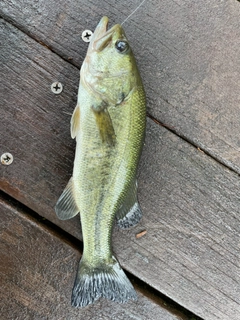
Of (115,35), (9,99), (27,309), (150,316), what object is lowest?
(27,309)

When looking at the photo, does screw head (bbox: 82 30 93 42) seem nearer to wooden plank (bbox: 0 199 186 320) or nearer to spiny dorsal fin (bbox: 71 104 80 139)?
spiny dorsal fin (bbox: 71 104 80 139)

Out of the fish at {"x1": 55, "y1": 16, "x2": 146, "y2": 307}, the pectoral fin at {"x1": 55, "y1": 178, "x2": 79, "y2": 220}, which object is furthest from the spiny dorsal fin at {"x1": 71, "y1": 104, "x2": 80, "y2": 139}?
the pectoral fin at {"x1": 55, "y1": 178, "x2": 79, "y2": 220}

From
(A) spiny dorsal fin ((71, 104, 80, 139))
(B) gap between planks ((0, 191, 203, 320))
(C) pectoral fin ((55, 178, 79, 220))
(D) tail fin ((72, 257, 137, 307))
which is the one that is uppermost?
(A) spiny dorsal fin ((71, 104, 80, 139))

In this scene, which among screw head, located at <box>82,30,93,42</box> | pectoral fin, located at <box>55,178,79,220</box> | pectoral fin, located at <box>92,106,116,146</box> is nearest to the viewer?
pectoral fin, located at <box>92,106,116,146</box>

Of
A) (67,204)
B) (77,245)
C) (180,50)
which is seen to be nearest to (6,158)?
(67,204)

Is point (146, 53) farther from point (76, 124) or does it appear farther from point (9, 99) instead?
point (9, 99)

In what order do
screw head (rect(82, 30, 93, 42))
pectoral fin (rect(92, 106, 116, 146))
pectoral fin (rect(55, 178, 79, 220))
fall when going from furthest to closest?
screw head (rect(82, 30, 93, 42)), pectoral fin (rect(55, 178, 79, 220)), pectoral fin (rect(92, 106, 116, 146))

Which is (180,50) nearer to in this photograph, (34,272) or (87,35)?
(87,35)

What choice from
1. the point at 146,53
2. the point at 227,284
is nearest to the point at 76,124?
the point at 146,53
